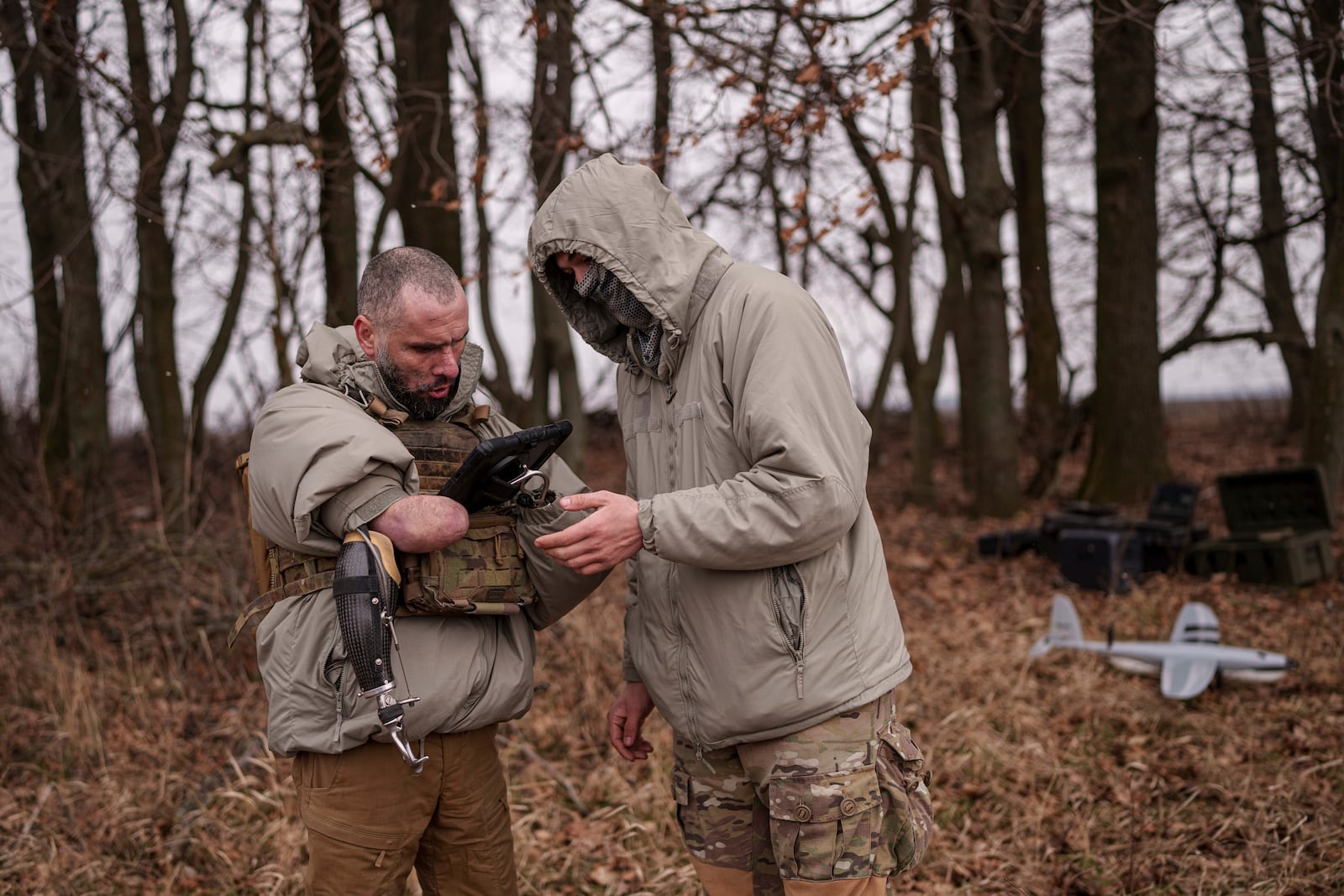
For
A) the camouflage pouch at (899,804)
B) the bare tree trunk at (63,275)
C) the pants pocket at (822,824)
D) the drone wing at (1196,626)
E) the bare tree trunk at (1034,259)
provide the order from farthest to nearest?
the bare tree trunk at (1034,259) → the bare tree trunk at (63,275) → the drone wing at (1196,626) → the camouflage pouch at (899,804) → the pants pocket at (822,824)

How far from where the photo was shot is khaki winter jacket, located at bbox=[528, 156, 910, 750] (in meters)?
2.10

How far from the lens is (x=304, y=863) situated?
154 inches

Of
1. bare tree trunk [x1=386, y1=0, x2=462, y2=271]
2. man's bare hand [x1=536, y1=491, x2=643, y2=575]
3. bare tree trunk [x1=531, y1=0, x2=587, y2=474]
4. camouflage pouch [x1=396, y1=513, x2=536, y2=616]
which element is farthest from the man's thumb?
bare tree trunk [x1=386, y1=0, x2=462, y2=271]

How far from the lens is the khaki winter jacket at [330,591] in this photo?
2170 millimetres

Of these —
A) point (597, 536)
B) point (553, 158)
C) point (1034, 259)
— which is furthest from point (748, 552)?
point (1034, 259)

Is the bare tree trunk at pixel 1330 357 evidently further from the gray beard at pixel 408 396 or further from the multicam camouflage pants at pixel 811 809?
the gray beard at pixel 408 396

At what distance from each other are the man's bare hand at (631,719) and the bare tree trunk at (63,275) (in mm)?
5863

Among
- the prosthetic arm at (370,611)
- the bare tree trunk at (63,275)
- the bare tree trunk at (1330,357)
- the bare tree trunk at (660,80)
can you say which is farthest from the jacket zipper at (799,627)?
the bare tree trunk at (1330,357)

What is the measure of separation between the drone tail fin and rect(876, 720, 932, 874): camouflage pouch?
154 inches

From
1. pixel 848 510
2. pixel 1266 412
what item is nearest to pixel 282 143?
pixel 848 510

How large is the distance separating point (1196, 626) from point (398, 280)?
5288 mm

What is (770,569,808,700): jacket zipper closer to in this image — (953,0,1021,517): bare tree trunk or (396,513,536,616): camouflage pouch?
(396,513,536,616): camouflage pouch

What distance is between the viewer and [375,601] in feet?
7.01

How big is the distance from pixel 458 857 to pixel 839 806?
38.9 inches
